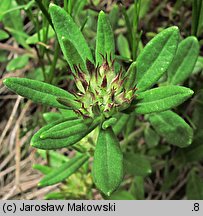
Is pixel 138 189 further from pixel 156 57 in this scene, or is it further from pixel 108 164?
pixel 156 57

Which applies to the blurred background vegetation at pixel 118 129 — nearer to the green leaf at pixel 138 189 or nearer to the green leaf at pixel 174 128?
the green leaf at pixel 138 189

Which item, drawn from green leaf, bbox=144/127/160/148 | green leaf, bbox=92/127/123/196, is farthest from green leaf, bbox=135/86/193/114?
green leaf, bbox=144/127/160/148

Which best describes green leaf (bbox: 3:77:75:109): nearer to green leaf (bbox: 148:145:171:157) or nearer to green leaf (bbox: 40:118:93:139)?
green leaf (bbox: 40:118:93:139)

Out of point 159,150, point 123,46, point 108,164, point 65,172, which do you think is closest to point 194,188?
point 159,150

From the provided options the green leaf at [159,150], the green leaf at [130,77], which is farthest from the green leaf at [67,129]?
the green leaf at [159,150]

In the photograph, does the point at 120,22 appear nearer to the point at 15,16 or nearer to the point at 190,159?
the point at 15,16

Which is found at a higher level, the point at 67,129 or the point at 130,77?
the point at 130,77

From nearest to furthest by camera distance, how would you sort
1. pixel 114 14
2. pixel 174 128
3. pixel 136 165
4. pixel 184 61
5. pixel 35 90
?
pixel 35 90 → pixel 174 128 → pixel 184 61 → pixel 136 165 → pixel 114 14
